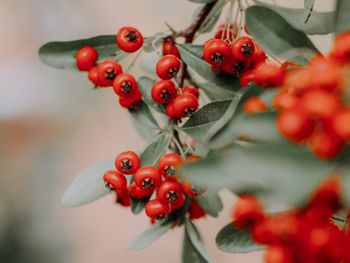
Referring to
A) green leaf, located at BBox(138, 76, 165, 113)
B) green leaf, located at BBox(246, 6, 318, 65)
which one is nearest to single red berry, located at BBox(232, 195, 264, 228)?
green leaf, located at BBox(246, 6, 318, 65)

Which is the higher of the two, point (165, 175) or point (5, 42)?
point (5, 42)

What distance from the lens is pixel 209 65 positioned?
954 millimetres

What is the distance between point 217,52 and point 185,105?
0.10 m

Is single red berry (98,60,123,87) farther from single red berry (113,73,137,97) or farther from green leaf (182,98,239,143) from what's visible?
green leaf (182,98,239,143)

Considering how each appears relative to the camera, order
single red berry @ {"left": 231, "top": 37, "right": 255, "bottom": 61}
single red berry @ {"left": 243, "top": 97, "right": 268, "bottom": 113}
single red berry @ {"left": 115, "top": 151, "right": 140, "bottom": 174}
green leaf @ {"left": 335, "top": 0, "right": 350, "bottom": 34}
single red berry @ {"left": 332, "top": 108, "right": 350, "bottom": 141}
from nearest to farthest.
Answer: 1. single red berry @ {"left": 332, "top": 108, "right": 350, "bottom": 141}
2. single red berry @ {"left": 243, "top": 97, "right": 268, "bottom": 113}
3. green leaf @ {"left": 335, "top": 0, "right": 350, "bottom": 34}
4. single red berry @ {"left": 231, "top": 37, "right": 255, "bottom": 61}
5. single red berry @ {"left": 115, "top": 151, "right": 140, "bottom": 174}

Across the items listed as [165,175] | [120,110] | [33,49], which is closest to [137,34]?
[165,175]

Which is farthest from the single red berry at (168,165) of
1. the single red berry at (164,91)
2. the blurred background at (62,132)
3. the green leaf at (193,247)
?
the blurred background at (62,132)

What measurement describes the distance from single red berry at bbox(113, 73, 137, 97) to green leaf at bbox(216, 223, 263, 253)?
302 mm

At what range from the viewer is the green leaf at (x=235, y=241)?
34.2 inches

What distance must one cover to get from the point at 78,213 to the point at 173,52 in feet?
6.45

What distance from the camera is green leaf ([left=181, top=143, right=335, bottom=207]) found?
43 centimetres

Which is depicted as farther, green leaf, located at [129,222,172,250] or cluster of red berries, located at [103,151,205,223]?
green leaf, located at [129,222,172,250]

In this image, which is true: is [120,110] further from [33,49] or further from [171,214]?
[171,214]

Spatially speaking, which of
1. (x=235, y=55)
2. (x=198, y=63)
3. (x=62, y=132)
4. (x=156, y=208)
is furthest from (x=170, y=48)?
(x=62, y=132)
